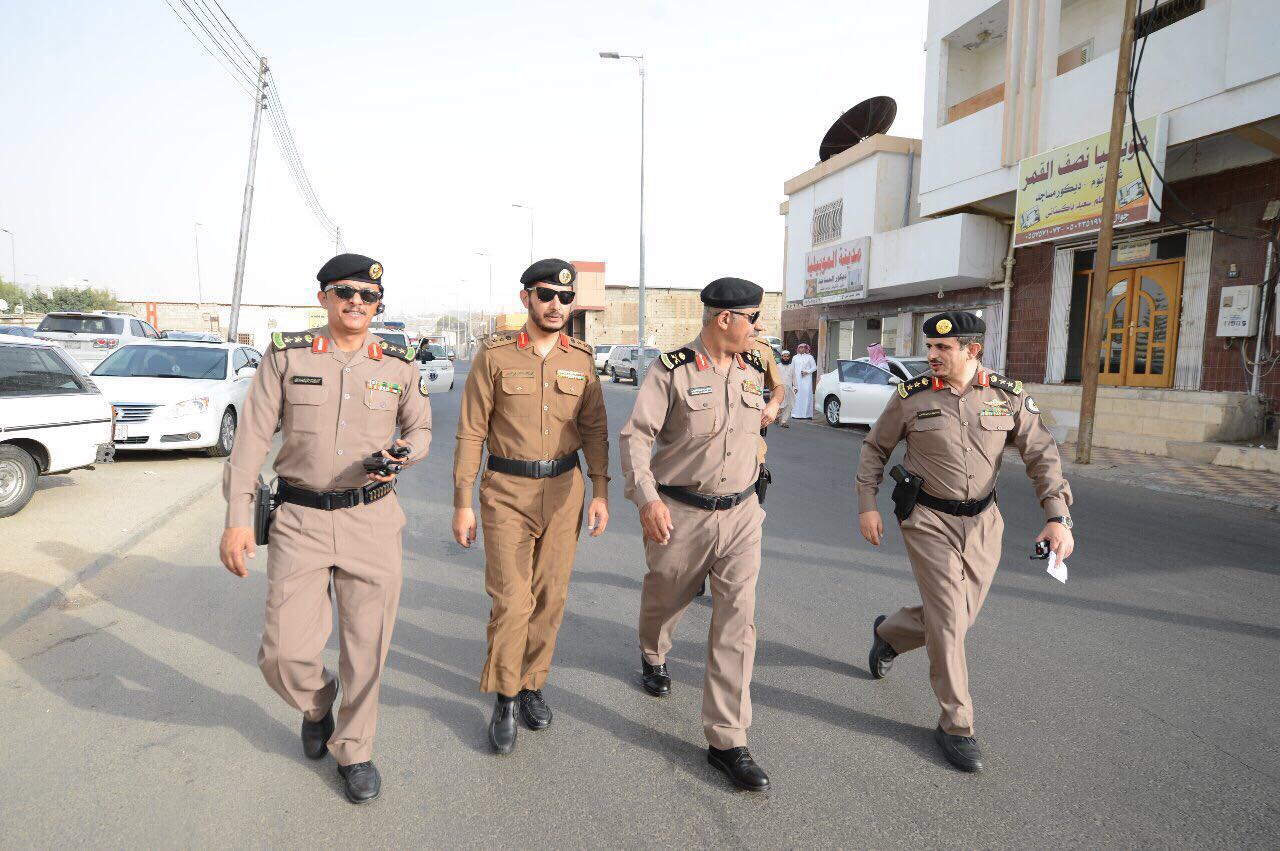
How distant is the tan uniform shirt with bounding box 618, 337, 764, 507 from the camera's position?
124 inches

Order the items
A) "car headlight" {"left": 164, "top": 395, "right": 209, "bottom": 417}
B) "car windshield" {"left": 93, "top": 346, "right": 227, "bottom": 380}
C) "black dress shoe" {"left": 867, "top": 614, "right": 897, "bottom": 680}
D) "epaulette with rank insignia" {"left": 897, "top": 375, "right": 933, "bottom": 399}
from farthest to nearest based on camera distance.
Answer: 1. "car windshield" {"left": 93, "top": 346, "right": 227, "bottom": 380}
2. "car headlight" {"left": 164, "top": 395, "right": 209, "bottom": 417}
3. "black dress shoe" {"left": 867, "top": 614, "right": 897, "bottom": 680}
4. "epaulette with rank insignia" {"left": 897, "top": 375, "right": 933, "bottom": 399}

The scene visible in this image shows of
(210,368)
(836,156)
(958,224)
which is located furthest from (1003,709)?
(836,156)

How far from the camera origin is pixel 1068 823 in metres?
2.66

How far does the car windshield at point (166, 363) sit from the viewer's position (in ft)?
34.2

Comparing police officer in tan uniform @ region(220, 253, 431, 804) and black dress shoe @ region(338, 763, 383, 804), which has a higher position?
police officer in tan uniform @ region(220, 253, 431, 804)

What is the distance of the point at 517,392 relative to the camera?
3279mm

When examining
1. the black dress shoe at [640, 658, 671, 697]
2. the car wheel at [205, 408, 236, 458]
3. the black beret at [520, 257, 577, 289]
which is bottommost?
the black dress shoe at [640, 658, 671, 697]

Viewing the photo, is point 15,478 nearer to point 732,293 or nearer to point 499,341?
point 499,341

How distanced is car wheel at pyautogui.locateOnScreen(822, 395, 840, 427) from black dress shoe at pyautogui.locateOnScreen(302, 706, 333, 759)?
14.8 metres

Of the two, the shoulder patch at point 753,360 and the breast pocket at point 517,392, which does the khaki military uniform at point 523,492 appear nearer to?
the breast pocket at point 517,392

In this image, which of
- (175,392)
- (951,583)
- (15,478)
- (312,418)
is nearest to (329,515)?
(312,418)

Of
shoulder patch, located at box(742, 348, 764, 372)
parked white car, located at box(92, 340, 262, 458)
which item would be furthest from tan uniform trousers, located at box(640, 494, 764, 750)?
parked white car, located at box(92, 340, 262, 458)

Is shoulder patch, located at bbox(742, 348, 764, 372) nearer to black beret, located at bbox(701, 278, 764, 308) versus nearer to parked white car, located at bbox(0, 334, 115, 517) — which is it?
black beret, located at bbox(701, 278, 764, 308)

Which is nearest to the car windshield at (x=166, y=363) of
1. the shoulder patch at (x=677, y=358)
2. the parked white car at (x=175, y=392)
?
the parked white car at (x=175, y=392)
